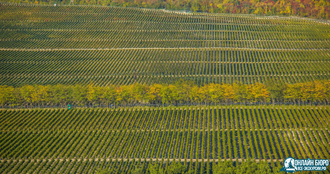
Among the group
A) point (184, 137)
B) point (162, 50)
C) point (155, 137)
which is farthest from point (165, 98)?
point (162, 50)

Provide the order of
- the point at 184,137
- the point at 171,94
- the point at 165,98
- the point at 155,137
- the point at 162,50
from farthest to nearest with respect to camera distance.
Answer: the point at 162,50 → the point at 171,94 → the point at 165,98 → the point at 155,137 → the point at 184,137

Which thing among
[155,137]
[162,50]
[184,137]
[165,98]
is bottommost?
[162,50]

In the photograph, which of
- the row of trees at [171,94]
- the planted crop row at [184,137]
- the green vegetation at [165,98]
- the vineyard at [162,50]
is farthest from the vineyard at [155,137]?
the vineyard at [162,50]

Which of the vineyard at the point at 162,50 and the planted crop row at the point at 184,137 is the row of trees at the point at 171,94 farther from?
the vineyard at the point at 162,50

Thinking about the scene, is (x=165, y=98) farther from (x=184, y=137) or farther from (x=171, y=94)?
(x=184, y=137)

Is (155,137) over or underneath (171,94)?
underneath
